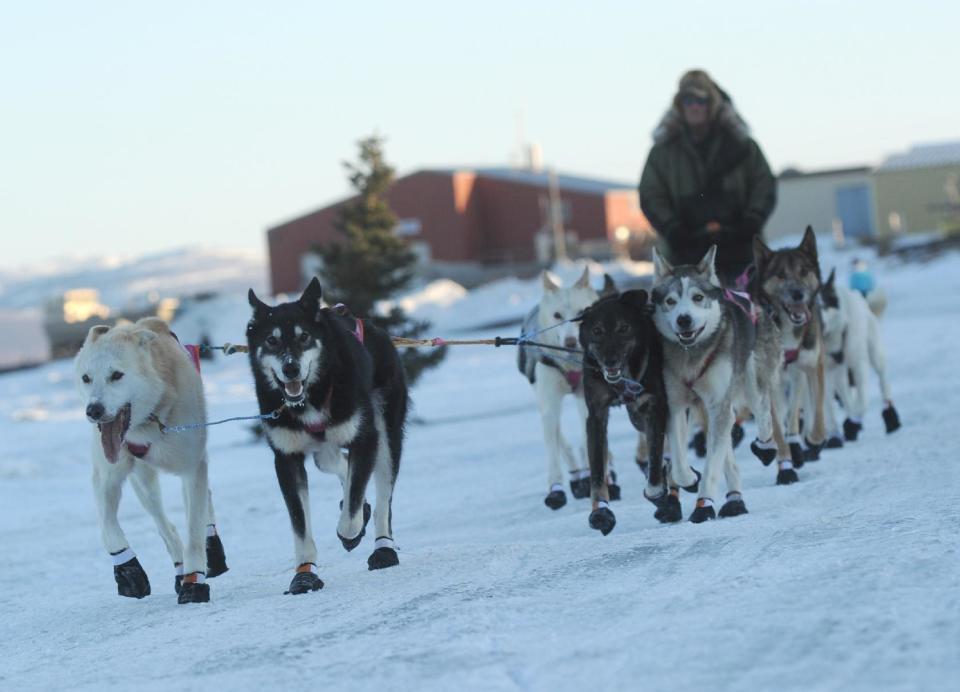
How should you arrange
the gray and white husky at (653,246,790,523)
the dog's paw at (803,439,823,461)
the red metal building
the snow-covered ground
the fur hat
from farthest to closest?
the red metal building → the dog's paw at (803,439,823,461) → the fur hat → the gray and white husky at (653,246,790,523) → the snow-covered ground

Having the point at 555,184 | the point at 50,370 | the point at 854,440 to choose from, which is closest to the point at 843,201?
the point at 555,184

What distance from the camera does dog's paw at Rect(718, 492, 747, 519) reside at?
21.1ft

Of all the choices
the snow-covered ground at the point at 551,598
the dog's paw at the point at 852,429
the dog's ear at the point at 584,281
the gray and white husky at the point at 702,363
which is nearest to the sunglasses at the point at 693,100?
the dog's ear at the point at 584,281

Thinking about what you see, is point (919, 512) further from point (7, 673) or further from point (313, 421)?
point (7, 673)

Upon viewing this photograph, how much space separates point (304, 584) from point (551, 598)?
1255mm

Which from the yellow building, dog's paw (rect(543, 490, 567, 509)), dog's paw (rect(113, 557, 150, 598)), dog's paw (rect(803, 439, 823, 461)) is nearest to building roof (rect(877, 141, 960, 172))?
the yellow building

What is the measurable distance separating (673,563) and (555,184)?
47.4 metres

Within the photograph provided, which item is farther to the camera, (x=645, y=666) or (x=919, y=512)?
(x=919, y=512)

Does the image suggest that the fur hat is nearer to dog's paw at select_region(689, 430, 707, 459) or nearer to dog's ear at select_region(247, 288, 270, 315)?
dog's paw at select_region(689, 430, 707, 459)

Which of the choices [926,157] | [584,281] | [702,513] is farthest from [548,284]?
[926,157]

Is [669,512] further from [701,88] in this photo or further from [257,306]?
[701,88]

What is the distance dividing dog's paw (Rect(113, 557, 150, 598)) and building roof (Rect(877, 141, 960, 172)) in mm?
47871

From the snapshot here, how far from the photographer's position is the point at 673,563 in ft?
16.6

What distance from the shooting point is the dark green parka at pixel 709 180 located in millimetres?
8422
